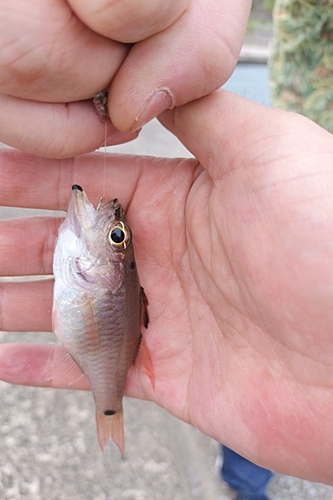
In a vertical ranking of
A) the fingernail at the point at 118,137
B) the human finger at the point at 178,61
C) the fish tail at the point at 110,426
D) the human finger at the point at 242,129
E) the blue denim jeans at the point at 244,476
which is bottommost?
the blue denim jeans at the point at 244,476

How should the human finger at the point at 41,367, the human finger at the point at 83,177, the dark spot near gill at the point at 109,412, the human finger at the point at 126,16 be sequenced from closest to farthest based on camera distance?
1. the human finger at the point at 126,16
2. the human finger at the point at 83,177
3. the dark spot near gill at the point at 109,412
4. the human finger at the point at 41,367

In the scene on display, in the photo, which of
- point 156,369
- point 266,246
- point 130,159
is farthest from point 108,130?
point 156,369

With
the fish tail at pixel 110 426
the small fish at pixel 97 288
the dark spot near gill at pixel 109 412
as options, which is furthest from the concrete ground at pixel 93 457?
the small fish at pixel 97 288

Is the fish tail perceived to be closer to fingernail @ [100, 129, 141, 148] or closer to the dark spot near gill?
the dark spot near gill

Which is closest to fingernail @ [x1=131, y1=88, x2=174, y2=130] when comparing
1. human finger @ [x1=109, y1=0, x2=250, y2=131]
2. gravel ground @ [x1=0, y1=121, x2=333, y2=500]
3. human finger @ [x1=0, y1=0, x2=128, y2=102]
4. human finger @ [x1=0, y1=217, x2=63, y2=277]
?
human finger @ [x1=109, y1=0, x2=250, y2=131]

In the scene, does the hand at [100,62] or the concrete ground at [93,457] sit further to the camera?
the concrete ground at [93,457]

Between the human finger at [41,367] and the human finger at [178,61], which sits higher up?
the human finger at [178,61]

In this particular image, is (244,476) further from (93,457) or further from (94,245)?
(94,245)

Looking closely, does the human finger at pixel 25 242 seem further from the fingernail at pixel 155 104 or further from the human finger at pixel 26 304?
the fingernail at pixel 155 104
